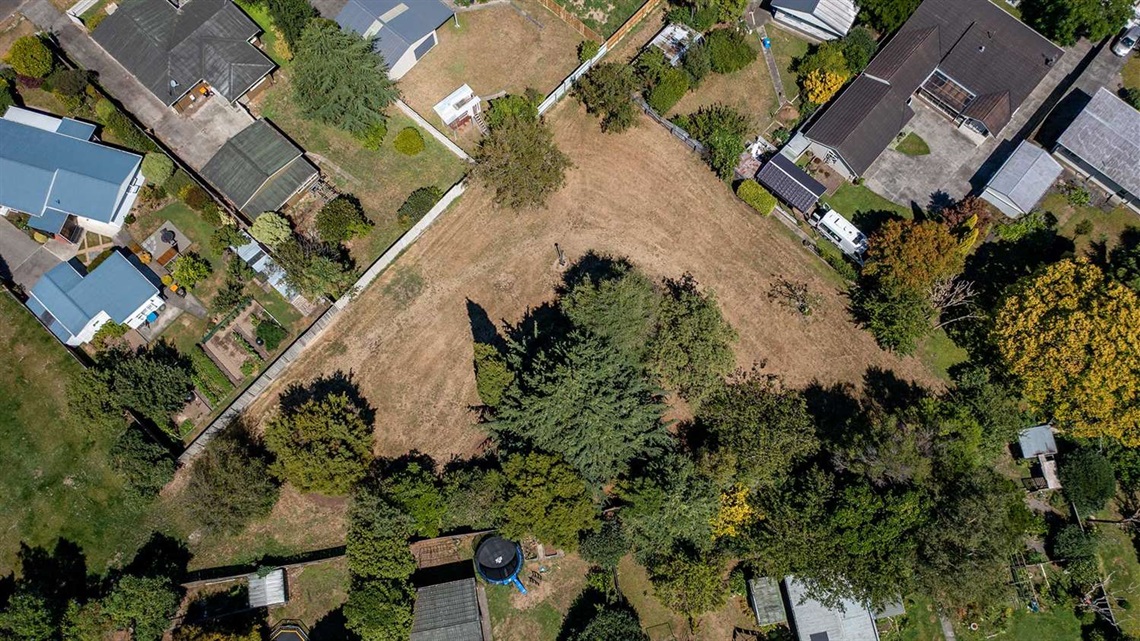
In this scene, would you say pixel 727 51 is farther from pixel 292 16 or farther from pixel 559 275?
pixel 292 16

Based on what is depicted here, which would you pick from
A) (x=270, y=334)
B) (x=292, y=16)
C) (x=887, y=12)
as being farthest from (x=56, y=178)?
(x=887, y=12)

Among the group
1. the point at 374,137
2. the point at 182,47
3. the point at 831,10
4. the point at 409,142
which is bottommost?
the point at 409,142

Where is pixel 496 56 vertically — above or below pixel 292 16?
below

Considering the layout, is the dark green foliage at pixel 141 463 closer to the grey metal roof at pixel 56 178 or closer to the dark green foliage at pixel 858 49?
the grey metal roof at pixel 56 178

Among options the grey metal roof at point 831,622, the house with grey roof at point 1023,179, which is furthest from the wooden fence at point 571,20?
the grey metal roof at point 831,622

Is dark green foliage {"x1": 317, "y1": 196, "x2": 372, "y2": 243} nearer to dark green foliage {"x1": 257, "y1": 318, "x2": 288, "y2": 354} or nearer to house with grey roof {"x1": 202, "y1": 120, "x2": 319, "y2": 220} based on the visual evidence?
house with grey roof {"x1": 202, "y1": 120, "x2": 319, "y2": 220}

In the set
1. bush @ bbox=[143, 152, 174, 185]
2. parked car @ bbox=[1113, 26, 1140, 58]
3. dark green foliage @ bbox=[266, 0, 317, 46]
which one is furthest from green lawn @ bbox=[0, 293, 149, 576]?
parked car @ bbox=[1113, 26, 1140, 58]
